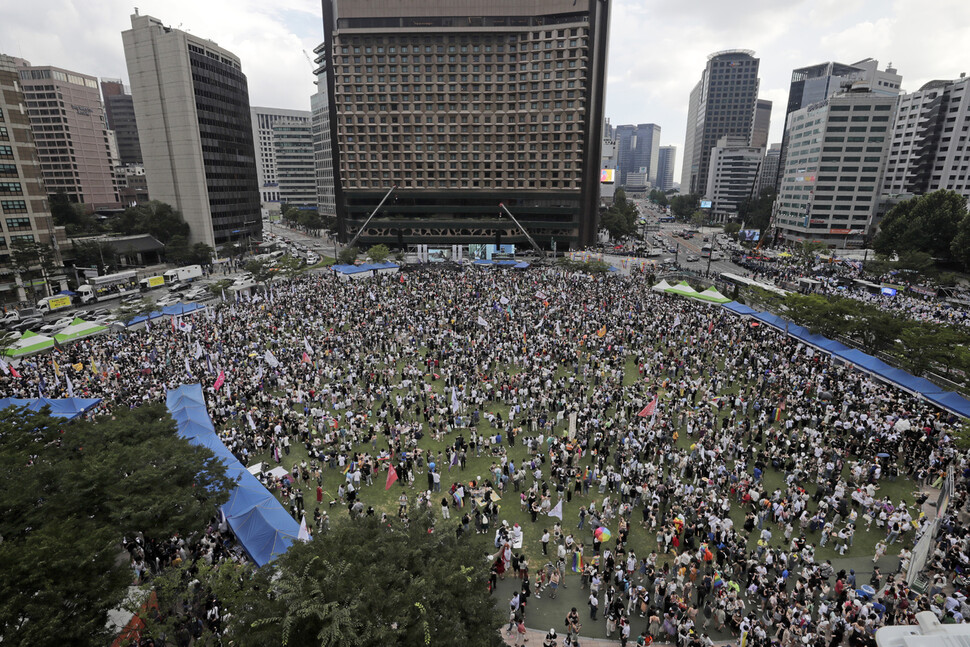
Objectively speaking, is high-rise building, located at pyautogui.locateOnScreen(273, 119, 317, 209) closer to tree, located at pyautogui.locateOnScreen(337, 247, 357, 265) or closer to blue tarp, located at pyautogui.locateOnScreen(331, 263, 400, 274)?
tree, located at pyautogui.locateOnScreen(337, 247, 357, 265)

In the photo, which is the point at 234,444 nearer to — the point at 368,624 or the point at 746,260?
the point at 368,624

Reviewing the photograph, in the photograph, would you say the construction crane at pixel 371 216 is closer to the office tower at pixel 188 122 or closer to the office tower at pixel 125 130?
the office tower at pixel 188 122

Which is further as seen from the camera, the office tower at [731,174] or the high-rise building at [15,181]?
the office tower at [731,174]

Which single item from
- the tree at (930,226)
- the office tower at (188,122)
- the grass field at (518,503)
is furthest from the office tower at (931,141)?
the office tower at (188,122)

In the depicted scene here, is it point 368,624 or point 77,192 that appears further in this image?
point 77,192

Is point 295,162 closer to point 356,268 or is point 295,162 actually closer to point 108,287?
point 108,287

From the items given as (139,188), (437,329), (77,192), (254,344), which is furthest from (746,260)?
(139,188)
